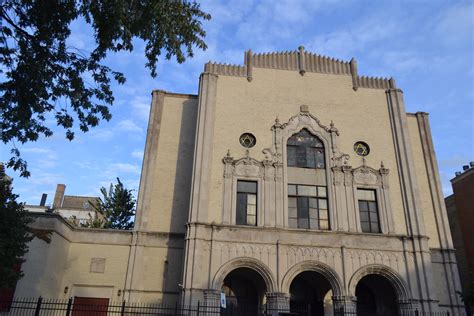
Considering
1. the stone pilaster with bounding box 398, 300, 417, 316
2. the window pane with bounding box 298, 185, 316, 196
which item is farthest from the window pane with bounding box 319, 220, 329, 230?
the stone pilaster with bounding box 398, 300, 417, 316

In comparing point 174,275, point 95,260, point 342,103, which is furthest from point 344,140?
point 95,260

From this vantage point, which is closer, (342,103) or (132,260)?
(132,260)

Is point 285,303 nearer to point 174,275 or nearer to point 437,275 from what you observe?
point 174,275

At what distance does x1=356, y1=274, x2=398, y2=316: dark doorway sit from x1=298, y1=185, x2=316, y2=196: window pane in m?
5.77

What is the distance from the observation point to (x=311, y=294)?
2445 cm

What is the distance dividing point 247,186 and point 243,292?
6.10 metres

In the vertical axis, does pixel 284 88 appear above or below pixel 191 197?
above

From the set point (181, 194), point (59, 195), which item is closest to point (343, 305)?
point (181, 194)

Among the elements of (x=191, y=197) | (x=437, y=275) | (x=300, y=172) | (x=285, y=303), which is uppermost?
(x=300, y=172)

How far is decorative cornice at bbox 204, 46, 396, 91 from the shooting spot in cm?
2652

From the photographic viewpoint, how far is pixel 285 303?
20.1m

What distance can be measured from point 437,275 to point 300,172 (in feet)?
31.1

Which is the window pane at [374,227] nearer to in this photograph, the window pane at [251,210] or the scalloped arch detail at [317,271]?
the scalloped arch detail at [317,271]

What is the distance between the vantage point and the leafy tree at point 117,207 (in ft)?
121
